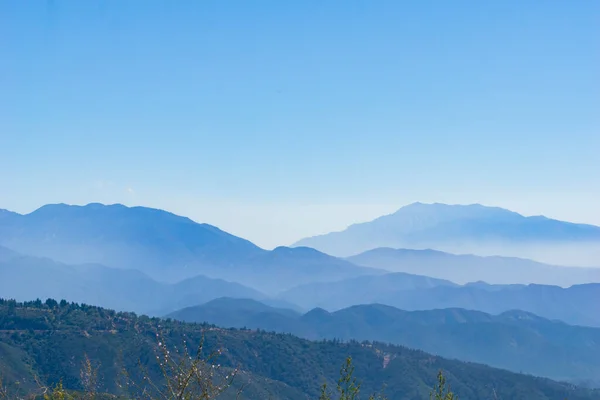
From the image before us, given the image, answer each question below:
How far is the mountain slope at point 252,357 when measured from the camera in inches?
3637

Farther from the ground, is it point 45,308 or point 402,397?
point 45,308

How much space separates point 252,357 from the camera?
382ft

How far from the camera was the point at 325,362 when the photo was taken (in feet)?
403

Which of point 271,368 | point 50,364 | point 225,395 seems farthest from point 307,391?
point 50,364

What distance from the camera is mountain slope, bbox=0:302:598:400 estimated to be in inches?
3637

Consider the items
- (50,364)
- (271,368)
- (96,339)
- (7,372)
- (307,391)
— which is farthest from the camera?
(271,368)

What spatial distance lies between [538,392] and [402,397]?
25.7 meters

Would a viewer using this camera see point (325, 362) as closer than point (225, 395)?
No

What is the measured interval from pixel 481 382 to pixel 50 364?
75248 millimetres

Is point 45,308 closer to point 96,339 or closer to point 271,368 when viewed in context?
point 96,339

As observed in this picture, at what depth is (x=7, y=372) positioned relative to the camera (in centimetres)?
7706

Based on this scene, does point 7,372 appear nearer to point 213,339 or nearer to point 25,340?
point 25,340

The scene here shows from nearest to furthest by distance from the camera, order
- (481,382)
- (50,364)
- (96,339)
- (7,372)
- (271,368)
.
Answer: (7,372)
(50,364)
(96,339)
(271,368)
(481,382)

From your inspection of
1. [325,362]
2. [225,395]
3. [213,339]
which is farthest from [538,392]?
[225,395]
